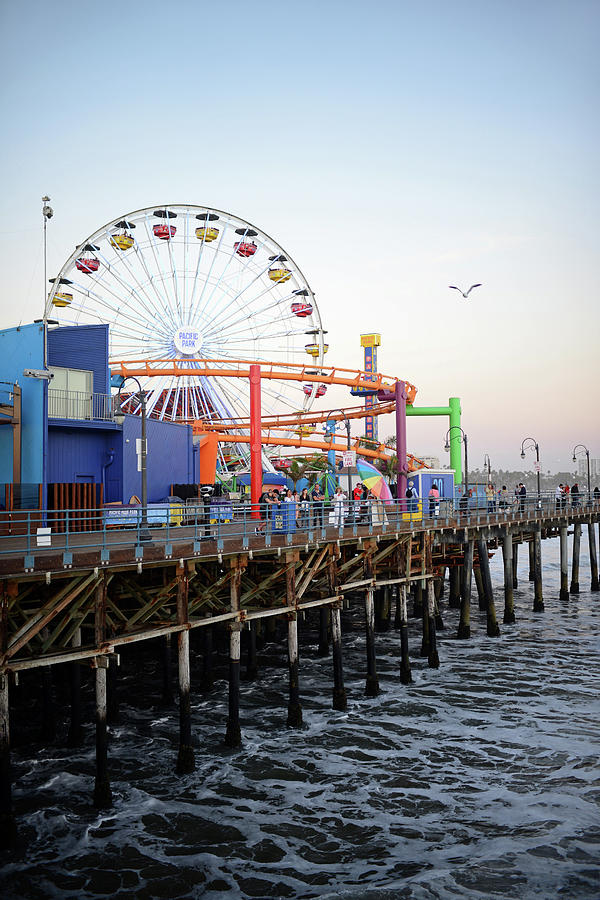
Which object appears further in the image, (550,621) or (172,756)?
(550,621)

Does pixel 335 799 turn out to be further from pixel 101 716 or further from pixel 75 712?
pixel 75 712

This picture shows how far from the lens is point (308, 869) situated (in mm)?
12742

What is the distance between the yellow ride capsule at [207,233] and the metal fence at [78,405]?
18173 millimetres

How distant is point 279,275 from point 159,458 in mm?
18671

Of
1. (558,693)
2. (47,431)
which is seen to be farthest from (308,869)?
(47,431)

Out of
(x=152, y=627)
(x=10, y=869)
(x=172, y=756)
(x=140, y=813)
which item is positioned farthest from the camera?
(x=172, y=756)

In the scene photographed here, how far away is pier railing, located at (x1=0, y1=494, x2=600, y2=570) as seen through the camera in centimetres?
1484

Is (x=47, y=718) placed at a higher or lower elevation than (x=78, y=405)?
lower

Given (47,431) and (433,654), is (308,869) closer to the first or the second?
(433,654)

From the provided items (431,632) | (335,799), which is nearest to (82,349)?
(431,632)

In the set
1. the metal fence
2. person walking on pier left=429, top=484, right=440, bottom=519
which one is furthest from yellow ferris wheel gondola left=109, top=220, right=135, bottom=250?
person walking on pier left=429, top=484, right=440, bottom=519

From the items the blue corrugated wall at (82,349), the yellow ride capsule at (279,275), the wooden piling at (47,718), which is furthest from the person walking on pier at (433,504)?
the yellow ride capsule at (279,275)

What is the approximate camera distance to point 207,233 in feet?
143

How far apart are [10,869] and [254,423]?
24076 millimetres
